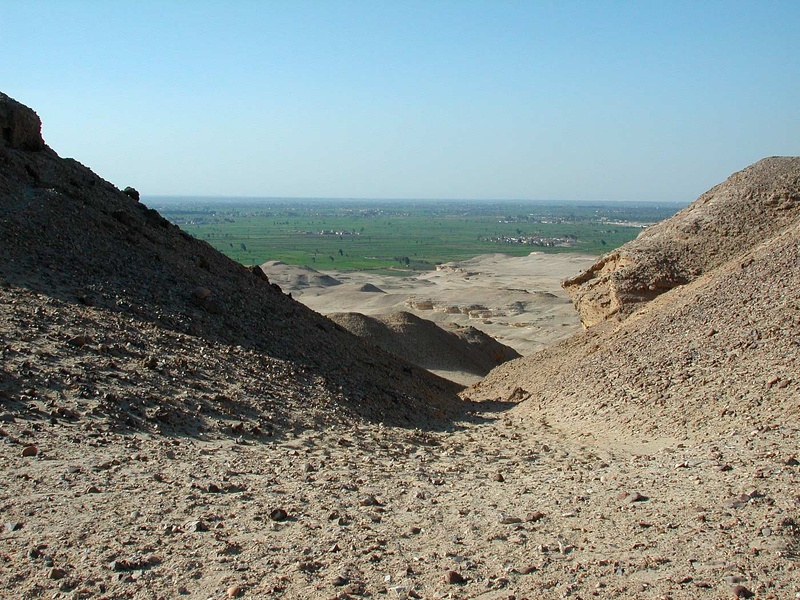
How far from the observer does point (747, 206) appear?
17.2 metres

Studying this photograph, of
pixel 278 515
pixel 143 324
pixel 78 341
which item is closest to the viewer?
pixel 278 515

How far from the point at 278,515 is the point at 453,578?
1.70m

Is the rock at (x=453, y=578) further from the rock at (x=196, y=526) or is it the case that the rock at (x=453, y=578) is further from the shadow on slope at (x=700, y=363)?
the shadow on slope at (x=700, y=363)

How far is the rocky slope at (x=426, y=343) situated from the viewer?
2630 cm

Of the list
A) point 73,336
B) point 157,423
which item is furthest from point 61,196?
point 157,423

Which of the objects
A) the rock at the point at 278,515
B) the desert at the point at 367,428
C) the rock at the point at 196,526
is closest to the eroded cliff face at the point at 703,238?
the desert at the point at 367,428

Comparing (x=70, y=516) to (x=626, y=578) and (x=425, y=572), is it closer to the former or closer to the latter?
(x=425, y=572)

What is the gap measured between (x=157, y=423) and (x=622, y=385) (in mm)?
6927

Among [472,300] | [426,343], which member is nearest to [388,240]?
[472,300]

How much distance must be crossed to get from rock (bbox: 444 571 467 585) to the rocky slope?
18873 millimetres

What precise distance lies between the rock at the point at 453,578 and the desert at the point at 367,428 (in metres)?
0.02

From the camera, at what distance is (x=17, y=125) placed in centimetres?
1530

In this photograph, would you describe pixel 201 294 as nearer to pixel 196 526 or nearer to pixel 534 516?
pixel 196 526

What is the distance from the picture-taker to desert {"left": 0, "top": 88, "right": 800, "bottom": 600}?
5785 millimetres
